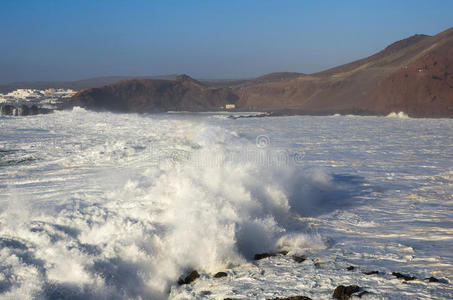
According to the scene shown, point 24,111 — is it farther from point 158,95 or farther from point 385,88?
point 385,88

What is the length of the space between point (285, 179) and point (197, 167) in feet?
5.31

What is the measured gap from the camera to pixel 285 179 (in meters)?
7.81

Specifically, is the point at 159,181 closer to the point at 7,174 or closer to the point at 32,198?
the point at 32,198

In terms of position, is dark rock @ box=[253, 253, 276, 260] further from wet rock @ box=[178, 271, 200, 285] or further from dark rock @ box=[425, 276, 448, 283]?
dark rock @ box=[425, 276, 448, 283]

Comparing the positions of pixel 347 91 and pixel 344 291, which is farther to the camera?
pixel 347 91

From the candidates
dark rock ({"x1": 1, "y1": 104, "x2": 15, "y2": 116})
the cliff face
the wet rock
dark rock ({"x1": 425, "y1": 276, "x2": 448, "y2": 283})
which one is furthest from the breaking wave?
the cliff face

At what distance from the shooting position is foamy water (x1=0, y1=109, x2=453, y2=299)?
13.5ft

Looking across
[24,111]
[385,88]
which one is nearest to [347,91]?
[385,88]

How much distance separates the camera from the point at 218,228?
5.16m

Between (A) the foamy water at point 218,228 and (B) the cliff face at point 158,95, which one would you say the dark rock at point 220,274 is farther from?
(B) the cliff face at point 158,95

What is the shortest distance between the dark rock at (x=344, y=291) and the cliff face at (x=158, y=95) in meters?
44.5

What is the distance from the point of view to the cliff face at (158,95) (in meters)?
48.9

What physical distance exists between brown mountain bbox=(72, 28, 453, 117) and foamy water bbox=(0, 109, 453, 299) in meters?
26.3

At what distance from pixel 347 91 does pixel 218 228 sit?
42.7 m
